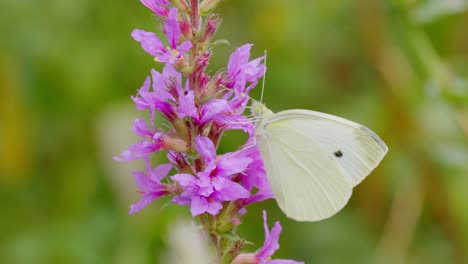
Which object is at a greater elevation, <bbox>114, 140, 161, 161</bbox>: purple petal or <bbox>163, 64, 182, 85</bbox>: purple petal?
<bbox>163, 64, 182, 85</bbox>: purple petal

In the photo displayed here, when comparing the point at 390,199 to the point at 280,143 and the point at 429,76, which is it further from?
the point at 280,143

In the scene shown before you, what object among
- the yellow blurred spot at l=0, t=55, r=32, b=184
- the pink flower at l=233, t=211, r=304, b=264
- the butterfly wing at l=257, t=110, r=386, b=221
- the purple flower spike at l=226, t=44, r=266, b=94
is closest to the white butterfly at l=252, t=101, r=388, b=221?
the butterfly wing at l=257, t=110, r=386, b=221

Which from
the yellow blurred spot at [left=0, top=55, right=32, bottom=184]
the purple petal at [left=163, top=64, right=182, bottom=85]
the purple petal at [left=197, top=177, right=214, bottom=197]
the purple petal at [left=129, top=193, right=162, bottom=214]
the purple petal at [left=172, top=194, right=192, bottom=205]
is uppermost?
the purple petal at [left=163, top=64, right=182, bottom=85]

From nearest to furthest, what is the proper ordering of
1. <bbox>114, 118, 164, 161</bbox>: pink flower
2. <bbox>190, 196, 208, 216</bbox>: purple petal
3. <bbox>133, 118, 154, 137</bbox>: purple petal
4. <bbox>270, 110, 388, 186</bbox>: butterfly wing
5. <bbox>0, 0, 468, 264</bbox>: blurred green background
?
<bbox>190, 196, 208, 216</bbox>: purple petal, <bbox>114, 118, 164, 161</bbox>: pink flower, <bbox>133, 118, 154, 137</bbox>: purple petal, <bbox>270, 110, 388, 186</bbox>: butterfly wing, <bbox>0, 0, 468, 264</bbox>: blurred green background

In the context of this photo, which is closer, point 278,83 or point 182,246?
point 182,246

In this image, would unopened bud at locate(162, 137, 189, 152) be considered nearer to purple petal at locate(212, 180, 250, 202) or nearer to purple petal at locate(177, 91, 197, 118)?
purple petal at locate(177, 91, 197, 118)

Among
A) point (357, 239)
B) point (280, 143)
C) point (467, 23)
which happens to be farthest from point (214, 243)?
point (467, 23)

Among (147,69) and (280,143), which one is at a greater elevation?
(280,143)
